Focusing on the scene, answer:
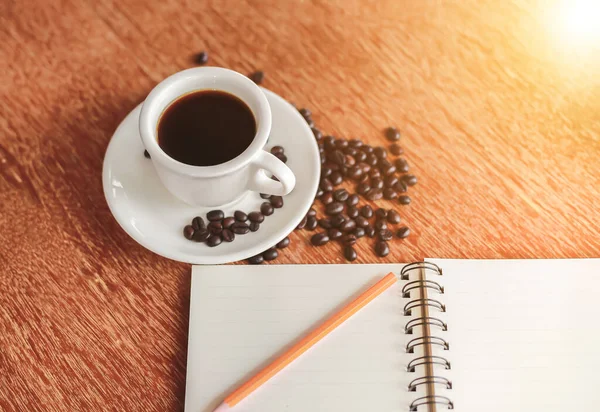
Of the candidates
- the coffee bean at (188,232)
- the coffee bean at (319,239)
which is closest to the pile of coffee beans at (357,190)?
the coffee bean at (319,239)

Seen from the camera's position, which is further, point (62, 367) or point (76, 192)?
point (76, 192)

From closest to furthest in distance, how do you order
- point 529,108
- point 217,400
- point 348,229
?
point 217,400
point 348,229
point 529,108

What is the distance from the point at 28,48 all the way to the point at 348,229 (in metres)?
0.77

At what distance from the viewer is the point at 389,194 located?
3.95ft

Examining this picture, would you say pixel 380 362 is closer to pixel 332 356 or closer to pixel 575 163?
pixel 332 356

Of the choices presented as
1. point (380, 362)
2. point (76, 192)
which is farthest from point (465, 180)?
point (76, 192)

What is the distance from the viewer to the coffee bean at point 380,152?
1.23 meters

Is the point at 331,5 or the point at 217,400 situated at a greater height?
the point at 331,5

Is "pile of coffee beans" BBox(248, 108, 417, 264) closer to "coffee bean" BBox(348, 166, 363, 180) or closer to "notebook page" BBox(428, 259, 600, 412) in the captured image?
"coffee bean" BBox(348, 166, 363, 180)

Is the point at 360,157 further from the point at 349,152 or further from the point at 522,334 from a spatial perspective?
the point at 522,334

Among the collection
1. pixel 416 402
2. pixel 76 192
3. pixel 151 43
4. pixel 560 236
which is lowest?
pixel 416 402

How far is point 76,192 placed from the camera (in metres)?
1.19

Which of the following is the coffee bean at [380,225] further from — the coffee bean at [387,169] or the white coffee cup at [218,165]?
the white coffee cup at [218,165]

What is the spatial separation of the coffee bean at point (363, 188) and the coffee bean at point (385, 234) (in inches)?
3.4
